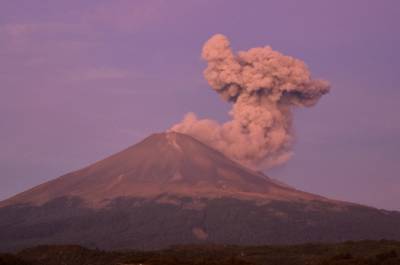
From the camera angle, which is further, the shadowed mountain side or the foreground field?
the shadowed mountain side

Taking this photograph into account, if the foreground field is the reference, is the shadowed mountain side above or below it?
above

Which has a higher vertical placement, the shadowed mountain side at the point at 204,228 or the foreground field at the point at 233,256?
the shadowed mountain side at the point at 204,228

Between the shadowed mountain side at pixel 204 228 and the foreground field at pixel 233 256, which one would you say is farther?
the shadowed mountain side at pixel 204 228

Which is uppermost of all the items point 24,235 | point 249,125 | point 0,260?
point 249,125

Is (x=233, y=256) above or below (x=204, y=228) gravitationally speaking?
below

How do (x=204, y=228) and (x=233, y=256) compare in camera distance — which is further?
(x=204, y=228)

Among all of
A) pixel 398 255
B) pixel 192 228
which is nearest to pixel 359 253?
pixel 398 255

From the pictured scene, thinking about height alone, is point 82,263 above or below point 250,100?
below

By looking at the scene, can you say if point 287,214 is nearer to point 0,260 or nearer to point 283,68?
point 283,68
